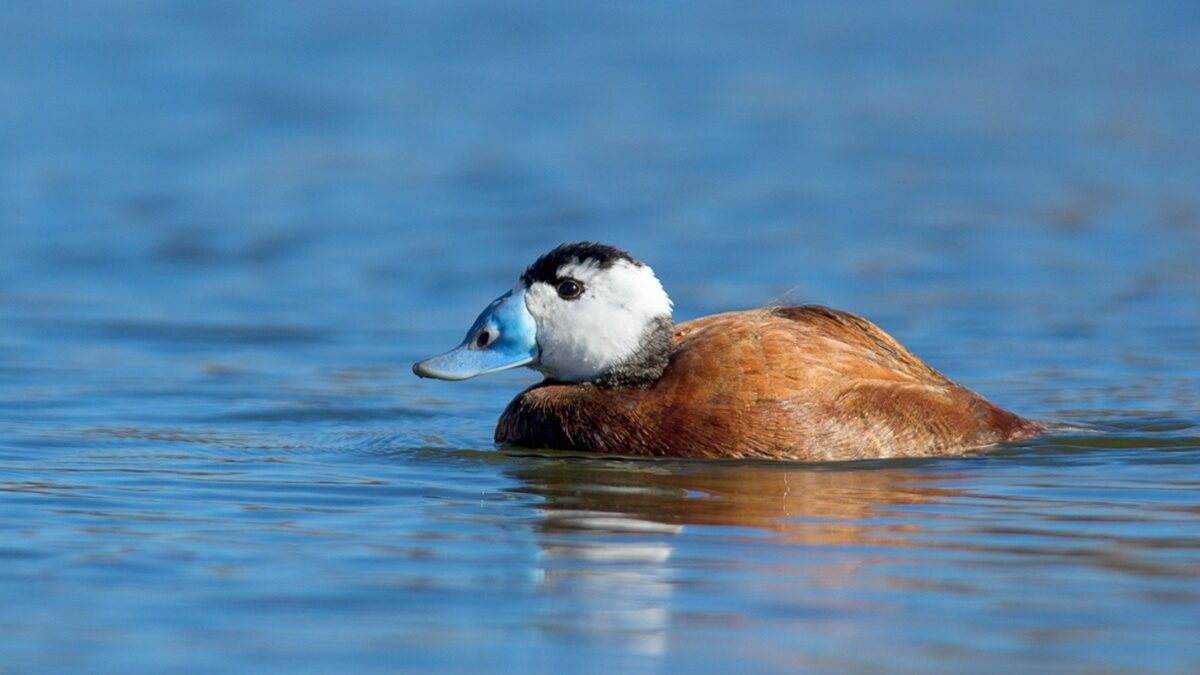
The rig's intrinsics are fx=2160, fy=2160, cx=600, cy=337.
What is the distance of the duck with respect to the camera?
8.97 metres

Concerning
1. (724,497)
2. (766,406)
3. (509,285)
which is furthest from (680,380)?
(509,285)

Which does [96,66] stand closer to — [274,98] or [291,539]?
[274,98]

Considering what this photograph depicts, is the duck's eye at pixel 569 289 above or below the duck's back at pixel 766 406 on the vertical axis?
above

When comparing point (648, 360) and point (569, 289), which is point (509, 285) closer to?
point (569, 289)

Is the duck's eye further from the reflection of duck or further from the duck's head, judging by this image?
the reflection of duck

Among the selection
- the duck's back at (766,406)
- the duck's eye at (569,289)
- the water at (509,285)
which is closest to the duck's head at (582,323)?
the duck's eye at (569,289)

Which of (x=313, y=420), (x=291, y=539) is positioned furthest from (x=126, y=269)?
(x=291, y=539)

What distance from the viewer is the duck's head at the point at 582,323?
9.20 meters

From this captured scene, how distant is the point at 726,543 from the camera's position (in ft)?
24.1

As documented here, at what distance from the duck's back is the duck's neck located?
0.18 feet

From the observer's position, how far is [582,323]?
30.3 feet

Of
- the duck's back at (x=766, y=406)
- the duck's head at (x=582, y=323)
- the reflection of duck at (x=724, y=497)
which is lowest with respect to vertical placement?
the reflection of duck at (x=724, y=497)

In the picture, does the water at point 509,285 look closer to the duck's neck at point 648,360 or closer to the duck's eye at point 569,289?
the duck's neck at point 648,360

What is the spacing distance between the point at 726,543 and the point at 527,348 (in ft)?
7.35
